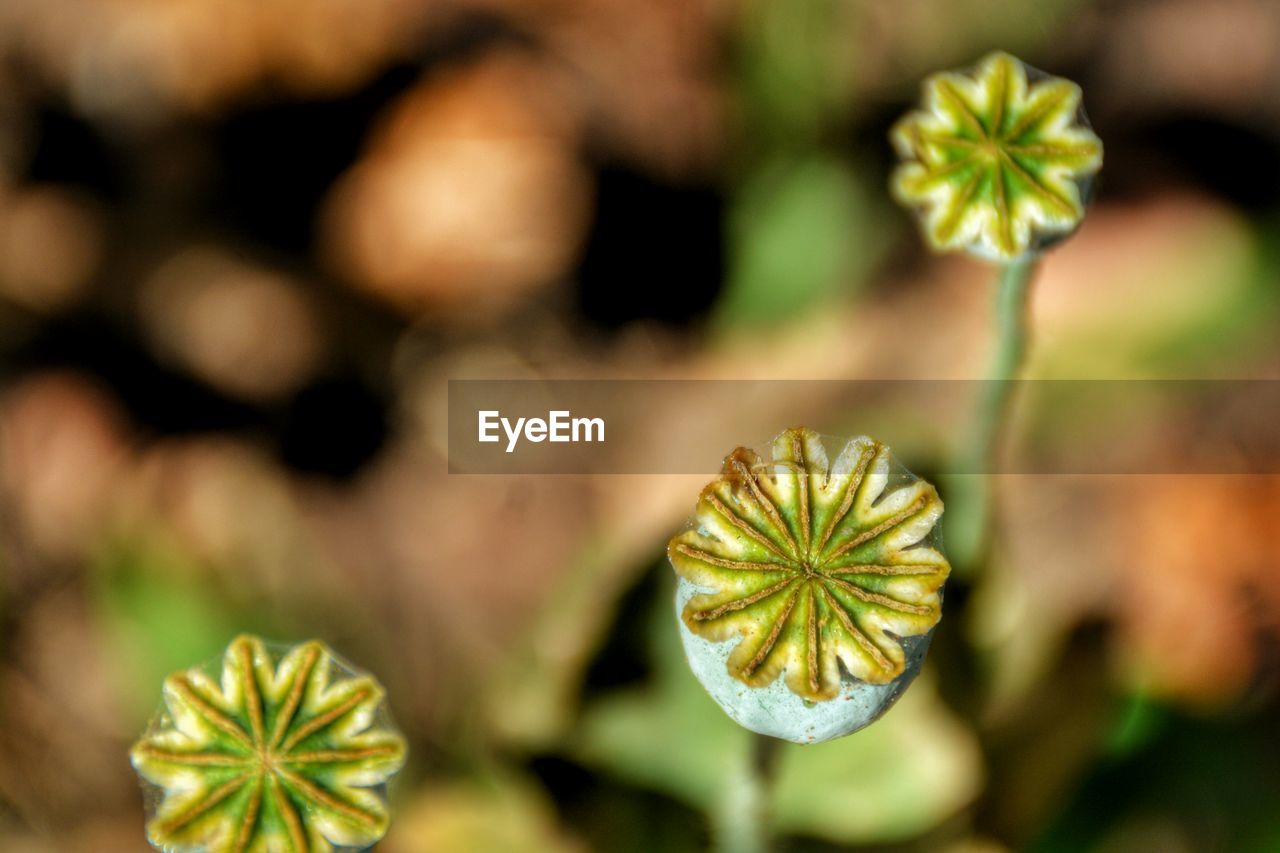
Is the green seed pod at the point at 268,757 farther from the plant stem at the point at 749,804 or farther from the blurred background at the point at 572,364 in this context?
the blurred background at the point at 572,364

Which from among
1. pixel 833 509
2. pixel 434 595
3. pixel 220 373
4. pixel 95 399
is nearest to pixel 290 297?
pixel 220 373

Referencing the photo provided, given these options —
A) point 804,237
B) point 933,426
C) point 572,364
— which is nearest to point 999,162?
point 933,426

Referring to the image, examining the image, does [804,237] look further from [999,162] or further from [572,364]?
[999,162]

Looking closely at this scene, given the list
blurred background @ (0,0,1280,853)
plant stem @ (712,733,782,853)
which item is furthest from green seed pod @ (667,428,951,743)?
blurred background @ (0,0,1280,853)

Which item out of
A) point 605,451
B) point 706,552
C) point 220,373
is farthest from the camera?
point 220,373

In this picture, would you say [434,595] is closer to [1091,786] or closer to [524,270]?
[524,270]

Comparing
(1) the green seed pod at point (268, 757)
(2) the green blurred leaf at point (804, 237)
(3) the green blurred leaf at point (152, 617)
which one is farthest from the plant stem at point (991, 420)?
(3) the green blurred leaf at point (152, 617)
